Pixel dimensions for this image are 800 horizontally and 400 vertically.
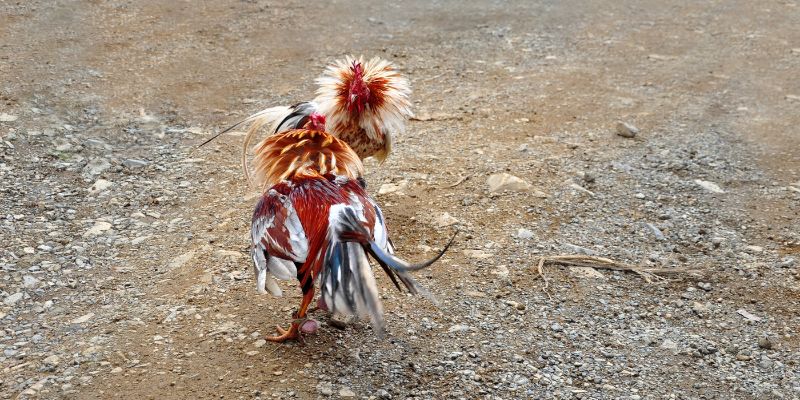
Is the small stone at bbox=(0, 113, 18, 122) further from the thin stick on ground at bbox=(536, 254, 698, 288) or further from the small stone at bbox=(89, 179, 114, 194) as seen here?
the thin stick on ground at bbox=(536, 254, 698, 288)

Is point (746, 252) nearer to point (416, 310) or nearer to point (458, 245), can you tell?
point (458, 245)

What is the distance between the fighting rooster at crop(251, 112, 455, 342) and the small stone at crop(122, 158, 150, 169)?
207 cm

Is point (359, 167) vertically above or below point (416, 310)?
above

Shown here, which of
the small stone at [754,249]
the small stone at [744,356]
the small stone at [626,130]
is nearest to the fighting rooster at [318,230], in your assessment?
the small stone at [744,356]

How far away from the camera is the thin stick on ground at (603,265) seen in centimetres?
481

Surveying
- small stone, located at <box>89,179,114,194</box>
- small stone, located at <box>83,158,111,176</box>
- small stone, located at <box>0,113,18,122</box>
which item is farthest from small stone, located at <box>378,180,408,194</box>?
small stone, located at <box>0,113,18,122</box>

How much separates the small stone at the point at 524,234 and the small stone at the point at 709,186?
5.08ft

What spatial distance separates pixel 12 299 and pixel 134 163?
1.81 metres

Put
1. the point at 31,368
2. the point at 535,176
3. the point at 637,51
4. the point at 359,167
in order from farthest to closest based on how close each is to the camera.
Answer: the point at 637,51
the point at 535,176
the point at 359,167
the point at 31,368

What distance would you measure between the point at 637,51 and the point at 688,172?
2764mm

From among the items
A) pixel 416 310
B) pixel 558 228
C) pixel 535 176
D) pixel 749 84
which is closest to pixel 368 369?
pixel 416 310

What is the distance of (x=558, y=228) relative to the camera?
527cm

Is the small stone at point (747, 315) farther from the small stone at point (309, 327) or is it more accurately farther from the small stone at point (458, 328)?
the small stone at point (309, 327)

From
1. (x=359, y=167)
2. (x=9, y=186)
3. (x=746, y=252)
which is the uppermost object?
(x=359, y=167)
